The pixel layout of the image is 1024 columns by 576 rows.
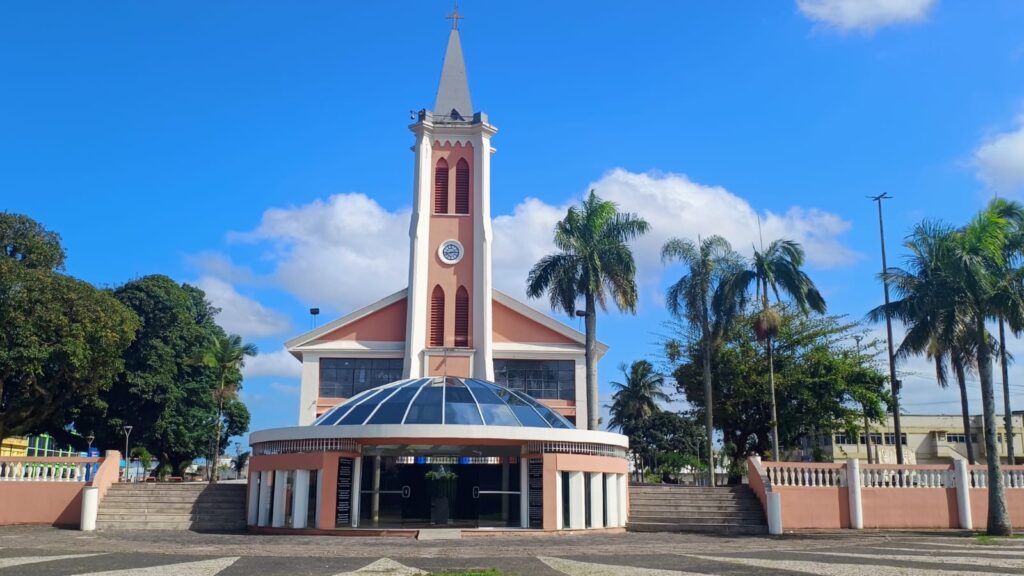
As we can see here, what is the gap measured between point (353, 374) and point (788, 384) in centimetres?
1897

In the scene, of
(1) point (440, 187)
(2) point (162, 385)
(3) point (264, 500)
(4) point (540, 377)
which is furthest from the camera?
(2) point (162, 385)

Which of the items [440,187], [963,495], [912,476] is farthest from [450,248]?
[963,495]

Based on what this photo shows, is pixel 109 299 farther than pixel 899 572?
Yes

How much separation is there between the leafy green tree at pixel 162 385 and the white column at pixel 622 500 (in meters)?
26.4

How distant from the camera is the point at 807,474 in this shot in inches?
995

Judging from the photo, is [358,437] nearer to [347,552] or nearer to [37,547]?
[347,552]

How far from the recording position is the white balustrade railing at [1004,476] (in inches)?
1007

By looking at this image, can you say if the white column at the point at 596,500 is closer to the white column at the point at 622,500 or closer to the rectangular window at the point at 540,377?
the white column at the point at 622,500

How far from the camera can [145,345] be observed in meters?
42.0

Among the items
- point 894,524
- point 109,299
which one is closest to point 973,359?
point 894,524

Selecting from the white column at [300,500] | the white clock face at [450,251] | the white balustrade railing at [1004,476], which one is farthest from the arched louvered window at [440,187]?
the white balustrade railing at [1004,476]

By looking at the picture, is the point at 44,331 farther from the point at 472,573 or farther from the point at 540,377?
the point at 472,573

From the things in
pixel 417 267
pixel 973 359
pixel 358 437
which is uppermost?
pixel 417 267

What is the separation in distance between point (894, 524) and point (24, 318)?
1170 inches
